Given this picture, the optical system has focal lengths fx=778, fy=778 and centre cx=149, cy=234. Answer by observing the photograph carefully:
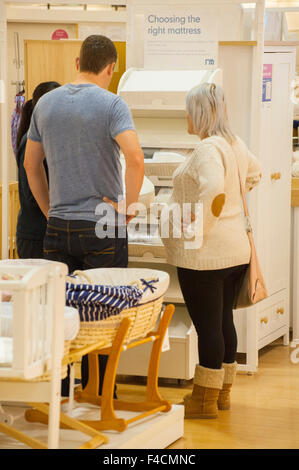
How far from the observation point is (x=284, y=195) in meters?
4.54

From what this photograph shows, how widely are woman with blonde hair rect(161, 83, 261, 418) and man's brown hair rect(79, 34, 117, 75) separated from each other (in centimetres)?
37

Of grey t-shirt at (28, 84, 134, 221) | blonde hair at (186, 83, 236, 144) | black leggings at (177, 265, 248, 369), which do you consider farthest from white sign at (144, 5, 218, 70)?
black leggings at (177, 265, 248, 369)

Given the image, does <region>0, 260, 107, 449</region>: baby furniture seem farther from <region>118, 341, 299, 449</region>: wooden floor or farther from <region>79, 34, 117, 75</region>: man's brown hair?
<region>79, 34, 117, 75</region>: man's brown hair

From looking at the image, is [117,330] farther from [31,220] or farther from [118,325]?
[31,220]

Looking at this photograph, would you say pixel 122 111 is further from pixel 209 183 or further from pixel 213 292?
pixel 213 292

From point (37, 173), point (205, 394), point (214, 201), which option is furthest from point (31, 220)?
point (205, 394)

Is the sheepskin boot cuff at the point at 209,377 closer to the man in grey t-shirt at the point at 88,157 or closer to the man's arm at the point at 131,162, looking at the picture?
the man in grey t-shirt at the point at 88,157

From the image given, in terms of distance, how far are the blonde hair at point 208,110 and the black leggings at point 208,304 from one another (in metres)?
0.56

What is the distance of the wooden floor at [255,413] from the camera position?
303 cm

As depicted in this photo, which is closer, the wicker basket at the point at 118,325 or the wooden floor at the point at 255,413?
the wicker basket at the point at 118,325

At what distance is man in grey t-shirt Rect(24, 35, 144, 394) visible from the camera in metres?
2.96

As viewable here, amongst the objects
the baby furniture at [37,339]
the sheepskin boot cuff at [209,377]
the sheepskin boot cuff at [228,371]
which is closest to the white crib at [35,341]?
the baby furniture at [37,339]

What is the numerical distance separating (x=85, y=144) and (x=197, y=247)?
0.61 m

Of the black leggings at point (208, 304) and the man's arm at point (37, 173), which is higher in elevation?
the man's arm at point (37, 173)
